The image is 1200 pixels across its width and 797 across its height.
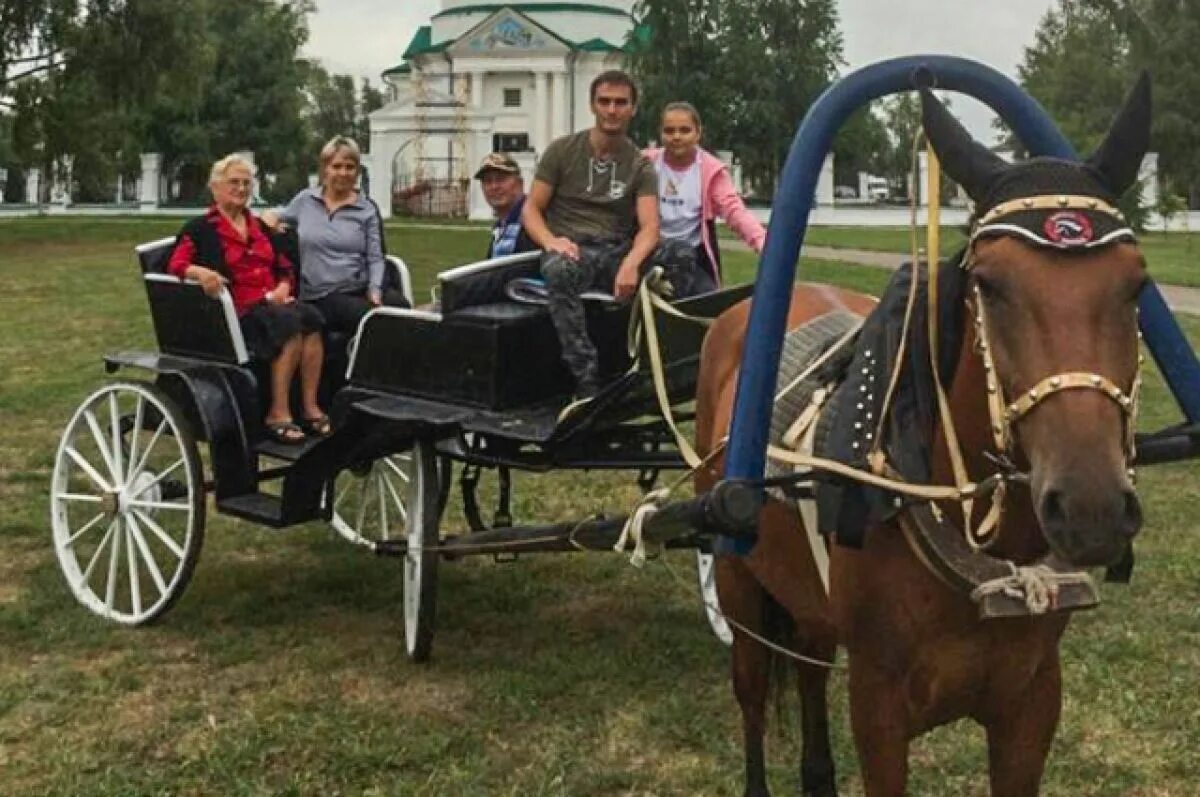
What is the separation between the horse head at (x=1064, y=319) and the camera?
7.54 feet

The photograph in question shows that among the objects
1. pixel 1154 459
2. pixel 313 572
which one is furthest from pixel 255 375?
pixel 1154 459

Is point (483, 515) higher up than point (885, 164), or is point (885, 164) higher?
point (885, 164)

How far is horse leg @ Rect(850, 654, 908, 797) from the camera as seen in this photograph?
3.14 metres

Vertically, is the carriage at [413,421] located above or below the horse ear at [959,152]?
below

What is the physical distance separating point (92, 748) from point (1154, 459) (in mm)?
3551

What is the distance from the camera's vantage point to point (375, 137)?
188 ft

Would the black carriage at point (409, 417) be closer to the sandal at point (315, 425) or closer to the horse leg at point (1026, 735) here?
the sandal at point (315, 425)

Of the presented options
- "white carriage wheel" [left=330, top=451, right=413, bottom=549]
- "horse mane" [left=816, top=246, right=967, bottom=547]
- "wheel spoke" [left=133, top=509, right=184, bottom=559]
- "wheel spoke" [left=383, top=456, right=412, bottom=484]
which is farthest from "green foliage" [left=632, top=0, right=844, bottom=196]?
"horse mane" [left=816, top=246, right=967, bottom=547]

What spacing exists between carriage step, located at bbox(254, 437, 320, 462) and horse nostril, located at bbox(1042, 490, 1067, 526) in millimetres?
4242

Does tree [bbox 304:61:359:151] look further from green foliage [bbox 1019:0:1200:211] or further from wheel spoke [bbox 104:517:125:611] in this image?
wheel spoke [bbox 104:517:125:611]

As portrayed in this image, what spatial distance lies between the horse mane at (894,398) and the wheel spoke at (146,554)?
12.5 ft

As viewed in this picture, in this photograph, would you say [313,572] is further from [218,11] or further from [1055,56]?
[1055,56]

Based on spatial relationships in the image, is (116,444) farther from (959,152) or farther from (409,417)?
(959,152)

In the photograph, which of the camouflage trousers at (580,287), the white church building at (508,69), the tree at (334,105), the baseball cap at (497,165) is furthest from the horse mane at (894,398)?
the tree at (334,105)
